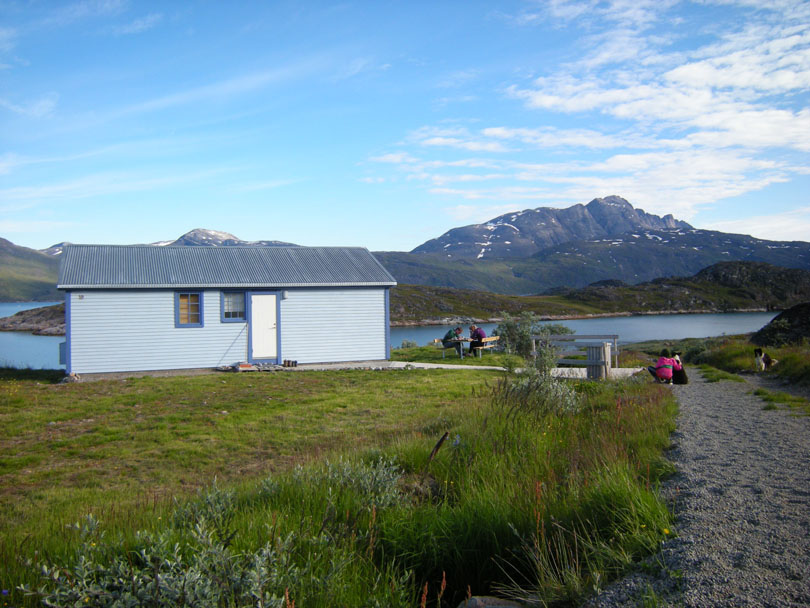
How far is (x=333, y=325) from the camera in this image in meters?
18.1

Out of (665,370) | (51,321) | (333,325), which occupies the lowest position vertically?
(51,321)

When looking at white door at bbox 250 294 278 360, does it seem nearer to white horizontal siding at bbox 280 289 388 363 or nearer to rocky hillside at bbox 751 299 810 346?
white horizontal siding at bbox 280 289 388 363

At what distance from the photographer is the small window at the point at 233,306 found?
1703 centimetres

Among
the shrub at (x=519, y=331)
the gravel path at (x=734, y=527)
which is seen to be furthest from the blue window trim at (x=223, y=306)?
the gravel path at (x=734, y=527)

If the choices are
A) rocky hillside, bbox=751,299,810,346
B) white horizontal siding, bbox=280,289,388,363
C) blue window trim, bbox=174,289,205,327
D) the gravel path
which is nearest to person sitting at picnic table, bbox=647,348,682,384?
the gravel path

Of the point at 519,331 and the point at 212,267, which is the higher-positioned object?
the point at 212,267

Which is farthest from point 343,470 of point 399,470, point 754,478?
point 754,478

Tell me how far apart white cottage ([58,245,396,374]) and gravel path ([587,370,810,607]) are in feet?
41.4

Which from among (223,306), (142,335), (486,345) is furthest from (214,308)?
(486,345)

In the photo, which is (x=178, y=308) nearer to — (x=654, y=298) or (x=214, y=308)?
(x=214, y=308)

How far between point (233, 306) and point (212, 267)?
1.49m

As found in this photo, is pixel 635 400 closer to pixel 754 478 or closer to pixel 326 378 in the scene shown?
pixel 754 478

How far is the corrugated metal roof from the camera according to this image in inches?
641

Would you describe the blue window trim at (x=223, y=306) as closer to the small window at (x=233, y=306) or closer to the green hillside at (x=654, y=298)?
→ the small window at (x=233, y=306)
